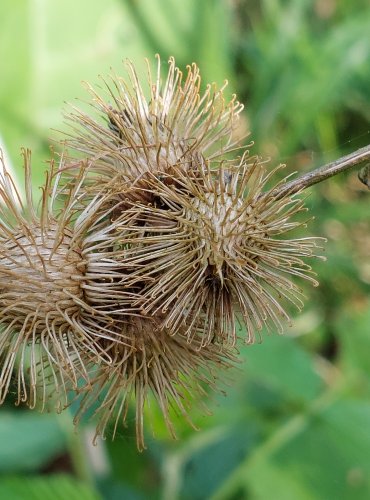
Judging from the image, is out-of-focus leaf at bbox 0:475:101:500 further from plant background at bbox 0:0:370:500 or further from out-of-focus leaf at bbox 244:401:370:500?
out-of-focus leaf at bbox 244:401:370:500

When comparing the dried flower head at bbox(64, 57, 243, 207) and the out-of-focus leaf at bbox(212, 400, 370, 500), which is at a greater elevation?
the dried flower head at bbox(64, 57, 243, 207)

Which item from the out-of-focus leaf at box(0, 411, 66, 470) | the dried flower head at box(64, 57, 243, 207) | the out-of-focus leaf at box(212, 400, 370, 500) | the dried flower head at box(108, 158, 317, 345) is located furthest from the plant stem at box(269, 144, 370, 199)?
the out-of-focus leaf at box(0, 411, 66, 470)

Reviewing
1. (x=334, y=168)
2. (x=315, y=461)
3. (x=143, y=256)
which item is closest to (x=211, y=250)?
(x=143, y=256)

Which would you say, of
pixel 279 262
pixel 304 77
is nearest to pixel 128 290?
pixel 279 262

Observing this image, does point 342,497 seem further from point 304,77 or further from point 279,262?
point 304,77

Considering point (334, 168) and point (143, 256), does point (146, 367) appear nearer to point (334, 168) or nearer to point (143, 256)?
point (143, 256)
